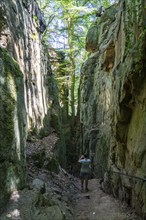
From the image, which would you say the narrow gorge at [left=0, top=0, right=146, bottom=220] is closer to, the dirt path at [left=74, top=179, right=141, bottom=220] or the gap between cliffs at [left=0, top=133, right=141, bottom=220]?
the gap between cliffs at [left=0, top=133, right=141, bottom=220]

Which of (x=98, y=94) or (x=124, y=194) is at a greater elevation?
(x=98, y=94)

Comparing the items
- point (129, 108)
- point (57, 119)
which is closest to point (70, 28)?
point (57, 119)

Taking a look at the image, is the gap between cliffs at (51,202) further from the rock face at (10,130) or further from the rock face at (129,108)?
the rock face at (129,108)

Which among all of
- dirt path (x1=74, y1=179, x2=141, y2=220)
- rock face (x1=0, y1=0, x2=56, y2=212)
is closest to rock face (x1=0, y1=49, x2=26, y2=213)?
rock face (x1=0, y1=0, x2=56, y2=212)

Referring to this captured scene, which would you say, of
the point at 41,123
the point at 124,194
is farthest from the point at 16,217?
the point at 41,123

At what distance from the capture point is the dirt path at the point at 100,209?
7758 millimetres

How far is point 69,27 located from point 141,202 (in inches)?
742

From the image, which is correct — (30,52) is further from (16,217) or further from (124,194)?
(16,217)

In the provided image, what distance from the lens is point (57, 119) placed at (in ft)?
67.0

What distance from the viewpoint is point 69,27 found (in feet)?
75.6

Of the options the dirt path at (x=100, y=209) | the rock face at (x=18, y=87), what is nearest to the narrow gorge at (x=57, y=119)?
the rock face at (x=18, y=87)

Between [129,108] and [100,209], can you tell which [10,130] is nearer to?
[129,108]

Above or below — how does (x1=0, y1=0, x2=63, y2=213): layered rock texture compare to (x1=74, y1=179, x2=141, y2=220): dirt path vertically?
above

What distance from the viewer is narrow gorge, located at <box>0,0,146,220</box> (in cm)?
654
